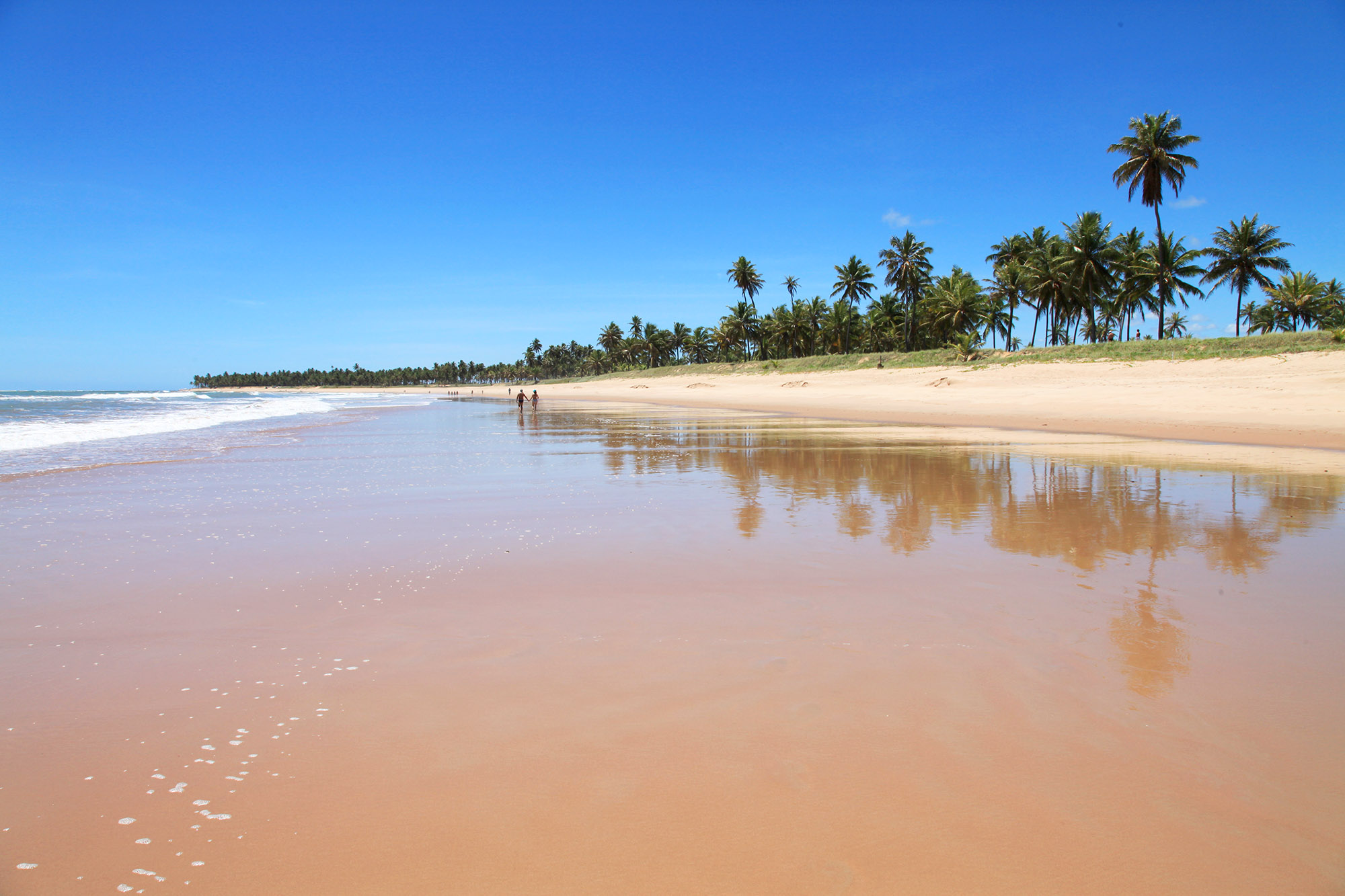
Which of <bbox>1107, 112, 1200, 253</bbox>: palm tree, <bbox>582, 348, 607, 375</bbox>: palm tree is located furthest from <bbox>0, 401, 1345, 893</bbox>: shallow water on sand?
<bbox>582, 348, 607, 375</bbox>: palm tree

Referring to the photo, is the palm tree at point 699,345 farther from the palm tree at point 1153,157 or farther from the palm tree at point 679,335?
the palm tree at point 1153,157

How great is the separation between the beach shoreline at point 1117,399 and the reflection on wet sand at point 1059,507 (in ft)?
22.2

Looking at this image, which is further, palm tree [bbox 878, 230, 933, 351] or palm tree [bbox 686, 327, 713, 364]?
palm tree [bbox 686, 327, 713, 364]

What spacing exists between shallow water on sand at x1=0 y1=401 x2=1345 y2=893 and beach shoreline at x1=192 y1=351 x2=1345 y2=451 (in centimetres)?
1152

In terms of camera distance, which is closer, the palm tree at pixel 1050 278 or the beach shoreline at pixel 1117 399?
the beach shoreline at pixel 1117 399

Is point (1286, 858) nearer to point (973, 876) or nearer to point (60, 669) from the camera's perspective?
point (973, 876)

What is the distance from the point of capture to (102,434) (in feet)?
70.9

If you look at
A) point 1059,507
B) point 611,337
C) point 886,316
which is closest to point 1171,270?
point 886,316

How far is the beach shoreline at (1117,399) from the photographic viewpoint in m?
16.3

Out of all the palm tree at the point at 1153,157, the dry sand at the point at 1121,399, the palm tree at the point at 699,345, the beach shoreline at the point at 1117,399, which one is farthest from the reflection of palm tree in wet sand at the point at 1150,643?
the palm tree at the point at 699,345

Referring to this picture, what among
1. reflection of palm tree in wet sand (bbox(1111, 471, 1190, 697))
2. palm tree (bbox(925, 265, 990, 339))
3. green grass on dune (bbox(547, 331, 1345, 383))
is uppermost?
palm tree (bbox(925, 265, 990, 339))

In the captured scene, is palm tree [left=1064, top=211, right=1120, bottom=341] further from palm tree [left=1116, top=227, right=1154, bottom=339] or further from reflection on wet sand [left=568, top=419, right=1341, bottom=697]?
reflection on wet sand [left=568, top=419, right=1341, bottom=697]

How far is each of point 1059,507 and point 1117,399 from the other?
60.2ft

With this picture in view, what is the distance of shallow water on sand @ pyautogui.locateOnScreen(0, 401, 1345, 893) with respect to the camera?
2357 millimetres
